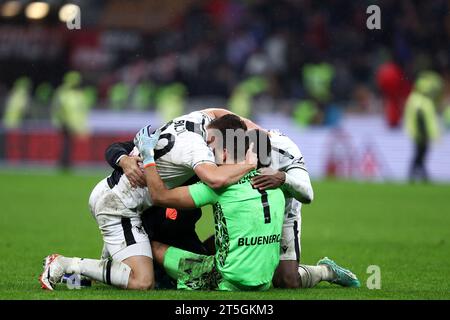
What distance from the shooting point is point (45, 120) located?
2570 centimetres

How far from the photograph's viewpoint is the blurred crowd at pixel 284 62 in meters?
24.7

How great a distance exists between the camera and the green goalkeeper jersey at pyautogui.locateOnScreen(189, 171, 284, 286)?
22.6 ft

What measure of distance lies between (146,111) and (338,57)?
5.18 m

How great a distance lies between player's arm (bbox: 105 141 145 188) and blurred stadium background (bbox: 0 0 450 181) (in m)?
15.6

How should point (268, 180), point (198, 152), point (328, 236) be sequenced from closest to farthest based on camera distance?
point (198, 152) → point (268, 180) → point (328, 236)

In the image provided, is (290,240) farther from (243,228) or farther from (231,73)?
(231,73)

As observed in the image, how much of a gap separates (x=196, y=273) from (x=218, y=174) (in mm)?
836

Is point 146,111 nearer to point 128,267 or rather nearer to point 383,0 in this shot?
point 383,0

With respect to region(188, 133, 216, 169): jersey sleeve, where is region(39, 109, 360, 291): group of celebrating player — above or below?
below

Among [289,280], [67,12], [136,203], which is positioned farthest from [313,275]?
[67,12]

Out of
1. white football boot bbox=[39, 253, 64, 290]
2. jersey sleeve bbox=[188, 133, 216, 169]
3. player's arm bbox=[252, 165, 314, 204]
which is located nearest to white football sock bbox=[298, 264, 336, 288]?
player's arm bbox=[252, 165, 314, 204]

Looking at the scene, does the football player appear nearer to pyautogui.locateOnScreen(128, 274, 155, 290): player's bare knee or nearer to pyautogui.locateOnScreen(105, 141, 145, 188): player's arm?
pyautogui.locateOnScreen(128, 274, 155, 290): player's bare knee

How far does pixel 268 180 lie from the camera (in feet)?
23.0
